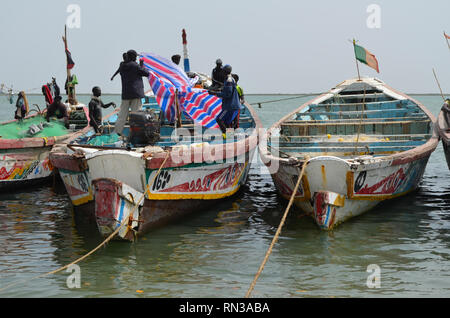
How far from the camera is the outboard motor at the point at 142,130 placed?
9.55 metres

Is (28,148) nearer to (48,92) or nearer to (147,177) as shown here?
(48,92)

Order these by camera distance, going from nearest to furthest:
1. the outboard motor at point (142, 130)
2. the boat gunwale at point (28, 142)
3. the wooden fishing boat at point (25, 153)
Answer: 1. the outboard motor at point (142, 130)
2. the boat gunwale at point (28, 142)
3. the wooden fishing boat at point (25, 153)

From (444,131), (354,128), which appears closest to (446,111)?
(444,131)

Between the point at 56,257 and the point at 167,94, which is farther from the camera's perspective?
the point at 167,94

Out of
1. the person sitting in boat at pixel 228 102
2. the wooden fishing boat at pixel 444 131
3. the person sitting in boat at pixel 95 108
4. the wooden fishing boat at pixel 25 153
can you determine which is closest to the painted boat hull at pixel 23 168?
the wooden fishing boat at pixel 25 153

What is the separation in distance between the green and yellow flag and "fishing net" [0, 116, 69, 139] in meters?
7.84

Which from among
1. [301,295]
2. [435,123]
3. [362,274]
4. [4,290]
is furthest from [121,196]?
[435,123]

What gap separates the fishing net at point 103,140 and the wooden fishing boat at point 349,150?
2873mm

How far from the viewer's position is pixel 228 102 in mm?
11305

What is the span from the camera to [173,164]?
8.73 m

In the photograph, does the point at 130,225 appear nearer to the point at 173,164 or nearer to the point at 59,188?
the point at 173,164

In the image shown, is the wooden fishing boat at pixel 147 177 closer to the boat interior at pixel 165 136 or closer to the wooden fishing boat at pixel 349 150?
the boat interior at pixel 165 136
